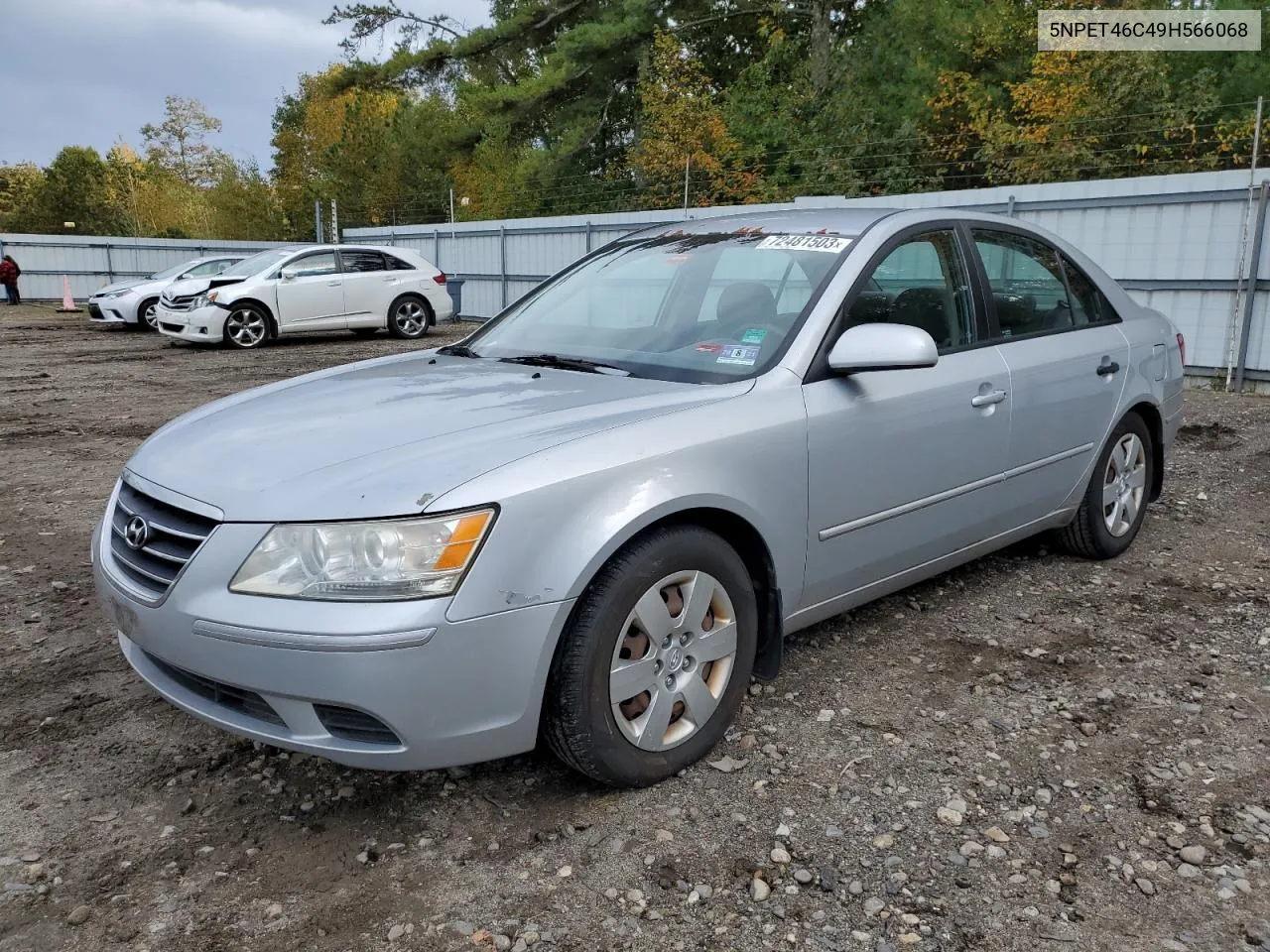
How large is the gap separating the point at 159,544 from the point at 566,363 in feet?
4.56

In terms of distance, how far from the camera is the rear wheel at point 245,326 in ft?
46.6

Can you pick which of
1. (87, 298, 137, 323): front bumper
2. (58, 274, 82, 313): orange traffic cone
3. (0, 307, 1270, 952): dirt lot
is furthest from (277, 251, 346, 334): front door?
(58, 274, 82, 313): orange traffic cone

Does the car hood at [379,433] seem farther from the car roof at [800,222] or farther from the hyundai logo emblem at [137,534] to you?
the car roof at [800,222]

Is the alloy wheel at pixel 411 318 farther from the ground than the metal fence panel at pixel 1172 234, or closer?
closer

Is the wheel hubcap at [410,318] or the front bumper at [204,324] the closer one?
the front bumper at [204,324]

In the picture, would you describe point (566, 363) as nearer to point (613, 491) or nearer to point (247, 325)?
point (613, 491)

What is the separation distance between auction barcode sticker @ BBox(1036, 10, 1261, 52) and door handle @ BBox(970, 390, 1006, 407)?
1958 centimetres

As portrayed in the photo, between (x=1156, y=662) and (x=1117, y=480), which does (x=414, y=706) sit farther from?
(x=1117, y=480)

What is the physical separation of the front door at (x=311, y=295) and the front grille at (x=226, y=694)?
12891 millimetres

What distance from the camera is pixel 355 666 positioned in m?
2.20

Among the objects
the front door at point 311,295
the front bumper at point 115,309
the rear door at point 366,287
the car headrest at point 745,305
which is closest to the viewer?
the car headrest at point 745,305

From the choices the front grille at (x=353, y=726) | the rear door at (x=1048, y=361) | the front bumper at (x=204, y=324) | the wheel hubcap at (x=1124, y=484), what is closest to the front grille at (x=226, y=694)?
the front grille at (x=353, y=726)

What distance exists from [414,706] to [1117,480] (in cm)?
355

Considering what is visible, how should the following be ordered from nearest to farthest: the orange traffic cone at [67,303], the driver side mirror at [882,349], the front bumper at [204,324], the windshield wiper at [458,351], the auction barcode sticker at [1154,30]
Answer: the driver side mirror at [882,349]
the windshield wiper at [458,351]
the front bumper at [204,324]
the auction barcode sticker at [1154,30]
the orange traffic cone at [67,303]
